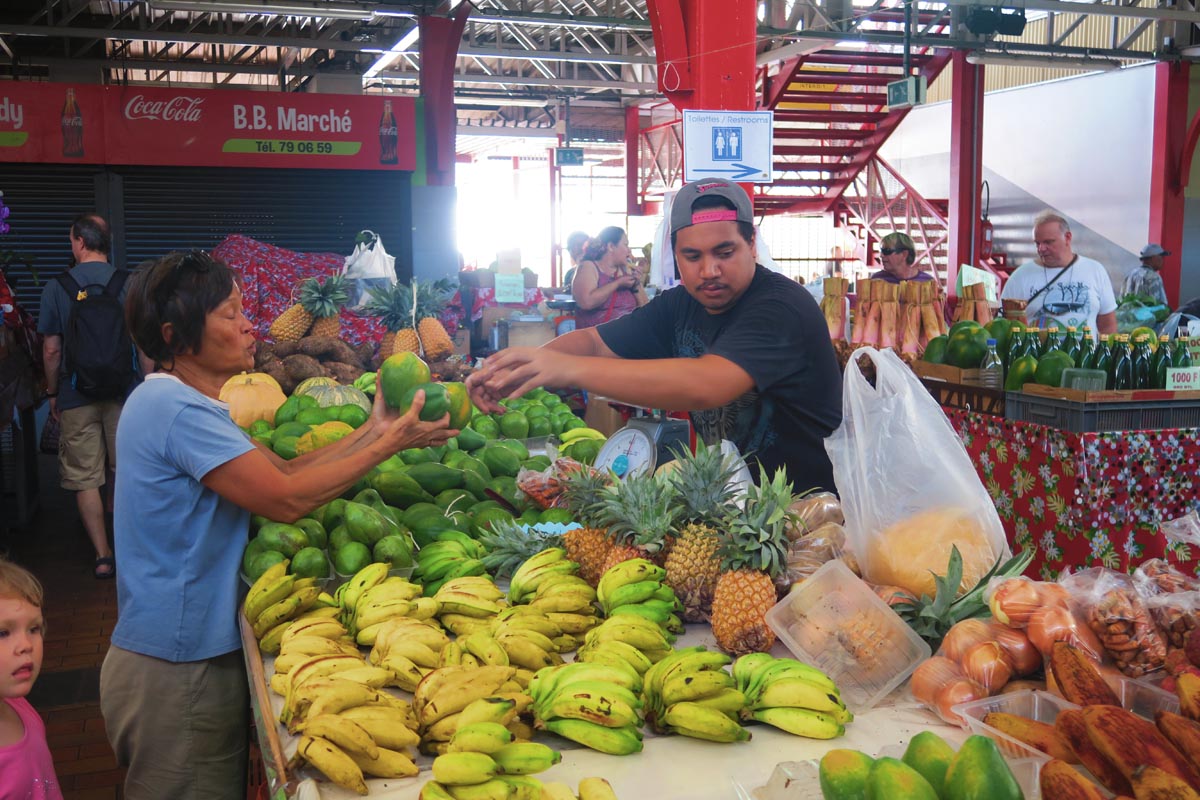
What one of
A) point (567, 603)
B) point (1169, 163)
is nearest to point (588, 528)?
point (567, 603)

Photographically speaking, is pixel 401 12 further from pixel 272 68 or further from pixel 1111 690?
pixel 1111 690

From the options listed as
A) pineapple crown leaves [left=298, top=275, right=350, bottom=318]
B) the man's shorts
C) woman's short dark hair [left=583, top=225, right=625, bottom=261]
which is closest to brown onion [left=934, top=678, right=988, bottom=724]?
pineapple crown leaves [left=298, top=275, right=350, bottom=318]

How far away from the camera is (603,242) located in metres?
7.39

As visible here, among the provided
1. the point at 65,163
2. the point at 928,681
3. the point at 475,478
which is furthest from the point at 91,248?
the point at 928,681

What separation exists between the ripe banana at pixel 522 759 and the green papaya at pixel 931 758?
511mm

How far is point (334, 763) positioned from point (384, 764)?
81 millimetres

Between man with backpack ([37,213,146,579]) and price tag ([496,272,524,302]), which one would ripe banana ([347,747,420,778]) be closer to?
man with backpack ([37,213,146,579])

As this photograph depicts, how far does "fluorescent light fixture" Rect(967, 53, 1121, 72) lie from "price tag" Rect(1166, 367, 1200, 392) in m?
10.7

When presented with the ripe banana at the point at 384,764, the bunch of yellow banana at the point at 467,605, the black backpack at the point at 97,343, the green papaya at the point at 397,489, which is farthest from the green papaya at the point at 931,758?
the black backpack at the point at 97,343

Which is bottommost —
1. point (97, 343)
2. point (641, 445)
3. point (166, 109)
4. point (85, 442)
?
point (85, 442)

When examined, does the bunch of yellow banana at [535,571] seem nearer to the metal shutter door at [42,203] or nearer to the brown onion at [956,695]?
the brown onion at [956,695]

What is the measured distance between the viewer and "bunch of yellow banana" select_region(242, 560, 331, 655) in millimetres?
2170

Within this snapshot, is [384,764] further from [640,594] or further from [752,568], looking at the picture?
[752,568]

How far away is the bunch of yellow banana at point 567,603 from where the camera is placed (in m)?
2.06
